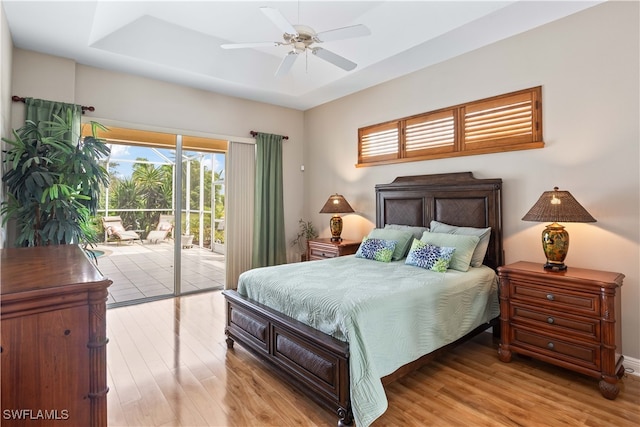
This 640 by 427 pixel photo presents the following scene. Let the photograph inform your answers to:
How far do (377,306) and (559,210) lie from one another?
169cm

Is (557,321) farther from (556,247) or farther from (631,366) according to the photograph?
(631,366)

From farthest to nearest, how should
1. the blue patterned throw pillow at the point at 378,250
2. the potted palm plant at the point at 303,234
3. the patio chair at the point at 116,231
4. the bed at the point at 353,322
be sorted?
the potted palm plant at the point at 303,234 → the patio chair at the point at 116,231 → the blue patterned throw pillow at the point at 378,250 → the bed at the point at 353,322

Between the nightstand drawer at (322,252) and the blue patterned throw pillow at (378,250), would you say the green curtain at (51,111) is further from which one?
the blue patterned throw pillow at (378,250)

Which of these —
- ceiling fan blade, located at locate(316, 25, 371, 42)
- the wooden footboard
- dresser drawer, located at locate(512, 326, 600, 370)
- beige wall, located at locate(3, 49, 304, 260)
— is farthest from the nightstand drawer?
ceiling fan blade, located at locate(316, 25, 371, 42)

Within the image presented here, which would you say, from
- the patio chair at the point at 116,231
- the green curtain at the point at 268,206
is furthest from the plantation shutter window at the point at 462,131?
the patio chair at the point at 116,231

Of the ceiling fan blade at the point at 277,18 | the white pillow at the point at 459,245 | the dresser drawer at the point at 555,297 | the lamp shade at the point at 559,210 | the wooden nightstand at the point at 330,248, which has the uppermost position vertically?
the ceiling fan blade at the point at 277,18

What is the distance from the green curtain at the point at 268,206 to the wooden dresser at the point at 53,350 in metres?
3.95

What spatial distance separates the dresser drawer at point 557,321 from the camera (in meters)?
2.35

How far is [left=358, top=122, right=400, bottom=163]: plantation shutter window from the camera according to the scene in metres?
4.43

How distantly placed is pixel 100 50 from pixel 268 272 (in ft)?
9.83

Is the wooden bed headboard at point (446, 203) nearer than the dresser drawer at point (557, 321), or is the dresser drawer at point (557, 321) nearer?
the dresser drawer at point (557, 321)

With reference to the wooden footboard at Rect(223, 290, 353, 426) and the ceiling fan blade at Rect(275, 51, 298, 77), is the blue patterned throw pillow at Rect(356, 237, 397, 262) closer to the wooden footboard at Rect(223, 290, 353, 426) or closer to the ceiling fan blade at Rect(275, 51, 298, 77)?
the wooden footboard at Rect(223, 290, 353, 426)

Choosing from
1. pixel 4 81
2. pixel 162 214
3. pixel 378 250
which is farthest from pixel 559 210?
pixel 4 81

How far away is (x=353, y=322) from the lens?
2004 mm
